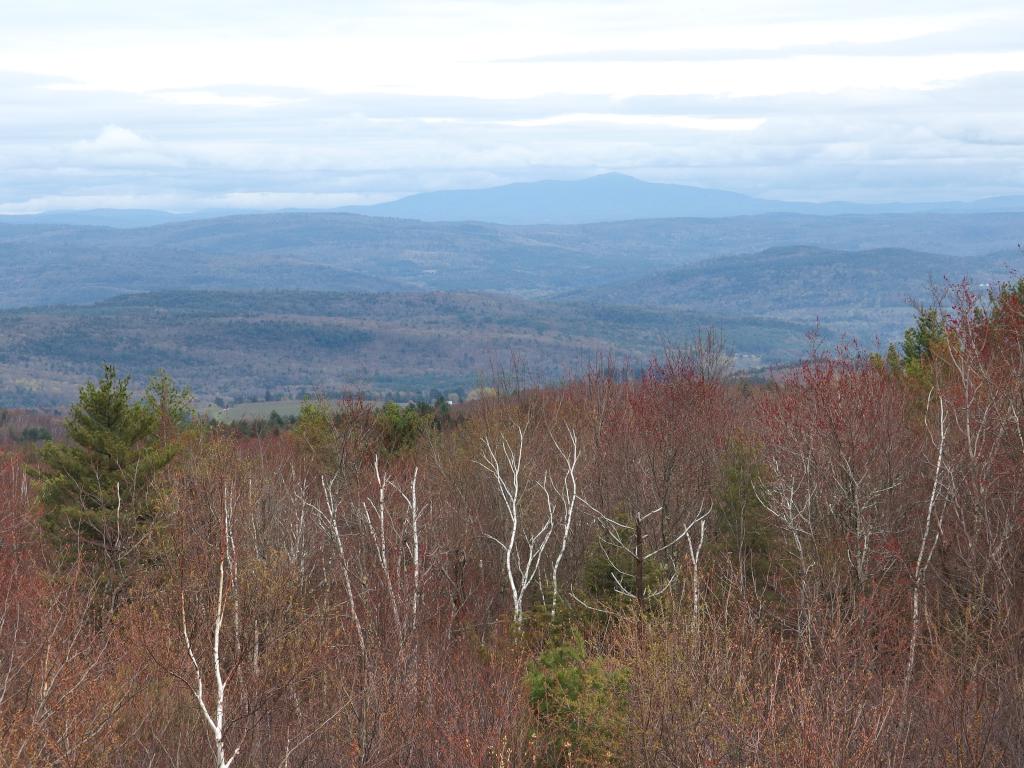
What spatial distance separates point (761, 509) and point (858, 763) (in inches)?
787

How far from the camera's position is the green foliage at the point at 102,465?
32219mm

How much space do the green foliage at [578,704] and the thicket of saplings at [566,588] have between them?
0.06 meters

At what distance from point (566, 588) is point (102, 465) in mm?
13977

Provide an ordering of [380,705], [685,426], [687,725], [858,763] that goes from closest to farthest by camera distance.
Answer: [858,763] → [687,725] → [380,705] → [685,426]

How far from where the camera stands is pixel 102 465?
32.8m

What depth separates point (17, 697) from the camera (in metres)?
18.3

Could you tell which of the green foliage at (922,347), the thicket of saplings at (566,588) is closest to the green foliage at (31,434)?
the thicket of saplings at (566,588)

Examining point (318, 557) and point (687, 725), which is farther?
point (318, 557)

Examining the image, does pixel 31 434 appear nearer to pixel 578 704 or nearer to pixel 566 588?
pixel 566 588

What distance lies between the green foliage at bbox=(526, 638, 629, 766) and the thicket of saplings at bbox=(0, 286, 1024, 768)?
61 mm

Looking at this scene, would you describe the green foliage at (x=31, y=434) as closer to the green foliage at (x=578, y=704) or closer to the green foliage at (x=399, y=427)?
the green foliage at (x=399, y=427)

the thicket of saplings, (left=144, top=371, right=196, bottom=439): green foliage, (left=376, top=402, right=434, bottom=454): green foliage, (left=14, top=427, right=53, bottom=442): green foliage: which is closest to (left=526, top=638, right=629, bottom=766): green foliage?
the thicket of saplings

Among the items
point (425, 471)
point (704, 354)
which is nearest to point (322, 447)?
point (425, 471)

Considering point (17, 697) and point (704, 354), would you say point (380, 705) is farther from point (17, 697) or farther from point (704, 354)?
point (704, 354)
